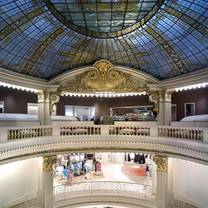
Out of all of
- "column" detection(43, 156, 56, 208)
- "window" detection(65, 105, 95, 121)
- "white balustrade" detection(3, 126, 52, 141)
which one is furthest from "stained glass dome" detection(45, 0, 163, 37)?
"window" detection(65, 105, 95, 121)

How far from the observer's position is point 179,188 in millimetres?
17031

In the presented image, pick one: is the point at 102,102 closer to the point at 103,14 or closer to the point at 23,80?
the point at 23,80

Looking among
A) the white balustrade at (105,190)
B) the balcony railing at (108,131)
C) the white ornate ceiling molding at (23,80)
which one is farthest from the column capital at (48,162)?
the white ornate ceiling molding at (23,80)

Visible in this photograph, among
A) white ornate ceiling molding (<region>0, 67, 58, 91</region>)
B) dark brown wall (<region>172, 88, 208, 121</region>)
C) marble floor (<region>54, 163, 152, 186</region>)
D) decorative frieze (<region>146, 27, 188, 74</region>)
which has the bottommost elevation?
marble floor (<region>54, 163, 152, 186</region>)

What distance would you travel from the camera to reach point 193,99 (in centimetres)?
1959

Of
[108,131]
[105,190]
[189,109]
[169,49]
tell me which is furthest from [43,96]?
[189,109]

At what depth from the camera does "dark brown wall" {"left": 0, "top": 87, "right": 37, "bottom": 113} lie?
62.6 feet

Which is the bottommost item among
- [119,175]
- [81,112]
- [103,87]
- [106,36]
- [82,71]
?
[119,175]

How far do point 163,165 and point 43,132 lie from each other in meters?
8.07

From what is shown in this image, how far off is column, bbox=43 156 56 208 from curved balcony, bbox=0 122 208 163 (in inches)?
49.9

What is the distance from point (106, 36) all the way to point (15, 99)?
8933 mm

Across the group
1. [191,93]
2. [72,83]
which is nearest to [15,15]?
[72,83]

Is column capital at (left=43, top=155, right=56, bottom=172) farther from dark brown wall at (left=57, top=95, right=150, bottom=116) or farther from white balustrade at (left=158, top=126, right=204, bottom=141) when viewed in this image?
white balustrade at (left=158, top=126, right=204, bottom=141)

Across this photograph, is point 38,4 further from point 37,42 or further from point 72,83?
point 72,83
